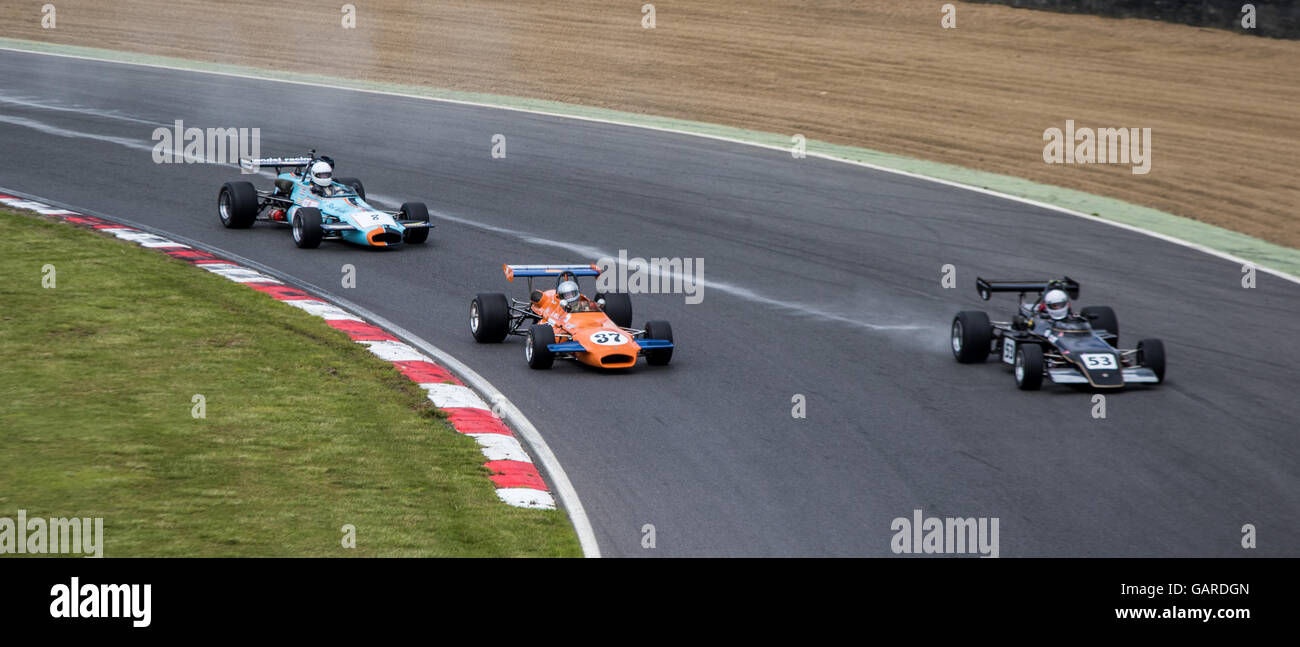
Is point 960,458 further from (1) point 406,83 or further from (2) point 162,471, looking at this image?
(1) point 406,83

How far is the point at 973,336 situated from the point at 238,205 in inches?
416

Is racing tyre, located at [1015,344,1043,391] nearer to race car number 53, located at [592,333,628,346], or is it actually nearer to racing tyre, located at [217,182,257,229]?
race car number 53, located at [592,333,628,346]

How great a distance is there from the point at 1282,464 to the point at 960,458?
2.65 m

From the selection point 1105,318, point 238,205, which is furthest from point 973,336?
point 238,205

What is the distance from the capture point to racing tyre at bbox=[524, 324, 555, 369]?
45.6 feet

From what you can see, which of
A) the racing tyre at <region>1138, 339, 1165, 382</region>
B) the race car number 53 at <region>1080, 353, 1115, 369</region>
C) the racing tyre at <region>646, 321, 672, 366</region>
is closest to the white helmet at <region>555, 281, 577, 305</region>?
the racing tyre at <region>646, 321, 672, 366</region>

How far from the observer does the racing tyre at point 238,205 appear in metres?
19.6

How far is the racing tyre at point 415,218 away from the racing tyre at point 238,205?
2270 millimetres

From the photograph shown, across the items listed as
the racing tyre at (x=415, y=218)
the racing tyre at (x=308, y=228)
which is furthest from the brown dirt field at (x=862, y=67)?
the racing tyre at (x=308, y=228)

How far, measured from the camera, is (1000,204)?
22.0 meters

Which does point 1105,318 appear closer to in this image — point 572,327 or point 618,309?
point 618,309

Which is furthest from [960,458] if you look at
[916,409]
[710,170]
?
[710,170]

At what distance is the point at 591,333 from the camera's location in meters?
14.0
